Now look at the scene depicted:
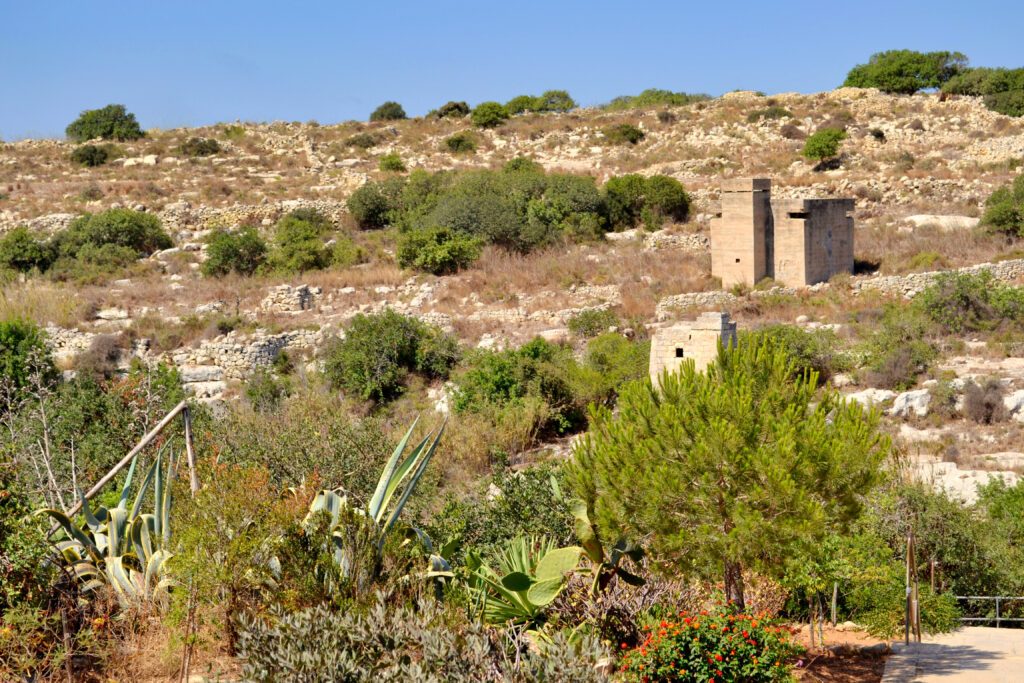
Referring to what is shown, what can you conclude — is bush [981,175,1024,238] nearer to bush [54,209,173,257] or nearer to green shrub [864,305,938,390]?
green shrub [864,305,938,390]

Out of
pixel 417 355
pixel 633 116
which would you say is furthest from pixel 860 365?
pixel 633 116

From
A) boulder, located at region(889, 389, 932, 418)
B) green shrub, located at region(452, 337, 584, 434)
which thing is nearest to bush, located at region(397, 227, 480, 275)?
green shrub, located at region(452, 337, 584, 434)

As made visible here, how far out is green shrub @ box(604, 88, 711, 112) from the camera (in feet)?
153

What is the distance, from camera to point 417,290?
2297cm

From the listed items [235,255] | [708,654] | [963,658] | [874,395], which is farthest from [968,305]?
[235,255]

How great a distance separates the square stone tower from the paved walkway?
1329cm

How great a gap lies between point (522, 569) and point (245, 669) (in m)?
2.38

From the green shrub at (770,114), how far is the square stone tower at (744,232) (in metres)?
17.3

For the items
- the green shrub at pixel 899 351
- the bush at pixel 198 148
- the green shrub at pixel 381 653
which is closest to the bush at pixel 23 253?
the bush at pixel 198 148

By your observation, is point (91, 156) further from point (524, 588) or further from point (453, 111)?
point (524, 588)

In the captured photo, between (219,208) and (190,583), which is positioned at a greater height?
→ (219,208)

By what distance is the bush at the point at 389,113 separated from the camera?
46.5m

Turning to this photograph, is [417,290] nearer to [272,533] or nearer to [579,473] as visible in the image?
[579,473]

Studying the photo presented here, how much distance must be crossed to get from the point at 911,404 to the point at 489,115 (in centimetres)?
2935
